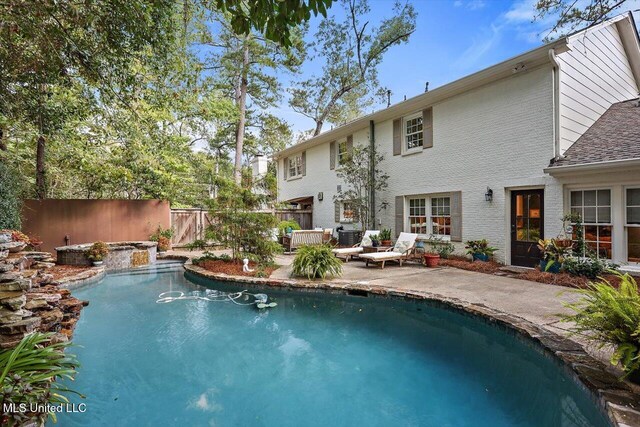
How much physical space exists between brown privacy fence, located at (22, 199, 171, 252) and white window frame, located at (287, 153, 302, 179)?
6276 mm

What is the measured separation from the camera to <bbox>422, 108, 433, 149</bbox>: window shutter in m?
9.51

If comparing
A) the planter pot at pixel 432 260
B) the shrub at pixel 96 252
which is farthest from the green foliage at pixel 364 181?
the shrub at pixel 96 252

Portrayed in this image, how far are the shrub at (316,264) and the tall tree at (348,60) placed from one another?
13878 millimetres

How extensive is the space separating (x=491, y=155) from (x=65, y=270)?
11.3 metres

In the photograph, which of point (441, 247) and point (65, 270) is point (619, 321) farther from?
point (65, 270)

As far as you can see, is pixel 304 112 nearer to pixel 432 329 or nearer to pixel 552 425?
pixel 432 329

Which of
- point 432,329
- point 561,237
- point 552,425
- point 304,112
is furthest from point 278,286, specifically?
point 304,112

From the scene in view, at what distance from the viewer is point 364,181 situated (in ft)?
36.8

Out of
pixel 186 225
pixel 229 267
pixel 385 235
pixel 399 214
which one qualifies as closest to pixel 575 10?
pixel 399 214

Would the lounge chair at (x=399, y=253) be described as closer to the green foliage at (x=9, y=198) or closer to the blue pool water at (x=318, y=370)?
the blue pool water at (x=318, y=370)

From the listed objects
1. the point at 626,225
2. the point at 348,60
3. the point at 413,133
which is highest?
the point at 348,60

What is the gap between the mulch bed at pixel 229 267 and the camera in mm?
7532

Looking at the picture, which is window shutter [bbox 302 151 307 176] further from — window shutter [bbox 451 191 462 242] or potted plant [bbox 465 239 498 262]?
potted plant [bbox 465 239 498 262]

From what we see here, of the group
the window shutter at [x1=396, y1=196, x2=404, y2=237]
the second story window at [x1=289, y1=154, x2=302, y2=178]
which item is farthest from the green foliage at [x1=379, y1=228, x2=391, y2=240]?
the second story window at [x1=289, y1=154, x2=302, y2=178]
